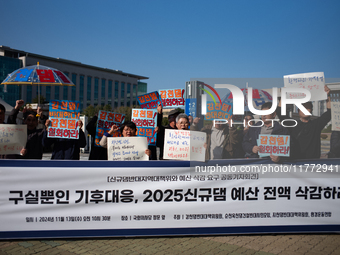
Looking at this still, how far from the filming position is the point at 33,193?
3.97 meters

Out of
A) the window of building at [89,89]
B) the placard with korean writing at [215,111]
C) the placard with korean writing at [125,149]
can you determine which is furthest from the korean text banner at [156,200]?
the window of building at [89,89]

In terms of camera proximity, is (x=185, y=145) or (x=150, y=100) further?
(x=150, y=100)

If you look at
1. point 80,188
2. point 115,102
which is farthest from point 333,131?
point 115,102

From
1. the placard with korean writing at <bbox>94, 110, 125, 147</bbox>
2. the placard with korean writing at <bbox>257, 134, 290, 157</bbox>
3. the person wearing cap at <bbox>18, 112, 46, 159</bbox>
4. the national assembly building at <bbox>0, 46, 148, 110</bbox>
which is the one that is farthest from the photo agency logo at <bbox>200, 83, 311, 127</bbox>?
the national assembly building at <bbox>0, 46, 148, 110</bbox>

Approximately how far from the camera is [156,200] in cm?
411

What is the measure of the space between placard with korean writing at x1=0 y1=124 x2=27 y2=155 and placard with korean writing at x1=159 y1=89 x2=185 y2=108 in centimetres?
335

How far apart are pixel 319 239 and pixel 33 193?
13.5ft

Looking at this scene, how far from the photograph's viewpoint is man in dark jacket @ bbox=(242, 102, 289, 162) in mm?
4332

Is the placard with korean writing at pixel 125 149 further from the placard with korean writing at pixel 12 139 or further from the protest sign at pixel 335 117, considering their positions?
the protest sign at pixel 335 117

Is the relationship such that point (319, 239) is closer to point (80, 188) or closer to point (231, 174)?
point (231, 174)

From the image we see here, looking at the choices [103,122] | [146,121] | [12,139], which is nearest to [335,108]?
[146,121]

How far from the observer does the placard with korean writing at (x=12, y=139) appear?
4371 millimetres

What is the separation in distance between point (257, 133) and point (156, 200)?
1.81m

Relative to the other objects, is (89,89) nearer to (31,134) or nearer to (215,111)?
(31,134)
